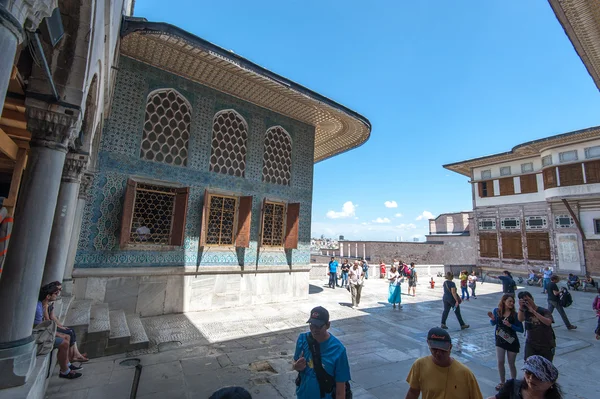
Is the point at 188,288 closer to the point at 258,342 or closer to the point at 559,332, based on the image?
the point at 258,342

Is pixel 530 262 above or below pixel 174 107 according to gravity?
below

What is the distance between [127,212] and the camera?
6.61 m

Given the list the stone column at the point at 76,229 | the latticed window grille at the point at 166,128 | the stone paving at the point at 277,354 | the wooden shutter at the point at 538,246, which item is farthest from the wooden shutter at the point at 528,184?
the stone column at the point at 76,229

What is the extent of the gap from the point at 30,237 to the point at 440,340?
11.8 feet

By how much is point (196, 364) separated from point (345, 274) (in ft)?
33.6

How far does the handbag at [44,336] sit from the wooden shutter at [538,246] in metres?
22.8

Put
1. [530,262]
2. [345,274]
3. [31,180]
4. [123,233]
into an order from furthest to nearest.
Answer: [530,262]
[345,274]
[123,233]
[31,180]

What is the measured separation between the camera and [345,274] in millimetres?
14016

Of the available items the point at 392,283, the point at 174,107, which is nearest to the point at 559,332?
the point at 392,283

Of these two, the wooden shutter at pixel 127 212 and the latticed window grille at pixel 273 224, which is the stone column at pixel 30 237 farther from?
the latticed window grille at pixel 273 224

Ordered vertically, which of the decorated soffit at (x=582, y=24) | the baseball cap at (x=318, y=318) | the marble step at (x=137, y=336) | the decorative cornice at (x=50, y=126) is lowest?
the marble step at (x=137, y=336)

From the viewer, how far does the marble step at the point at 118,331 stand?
16.3 feet

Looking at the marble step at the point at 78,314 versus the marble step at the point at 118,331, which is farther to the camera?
the marble step at the point at 118,331

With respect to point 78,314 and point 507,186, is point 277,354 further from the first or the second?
point 507,186
